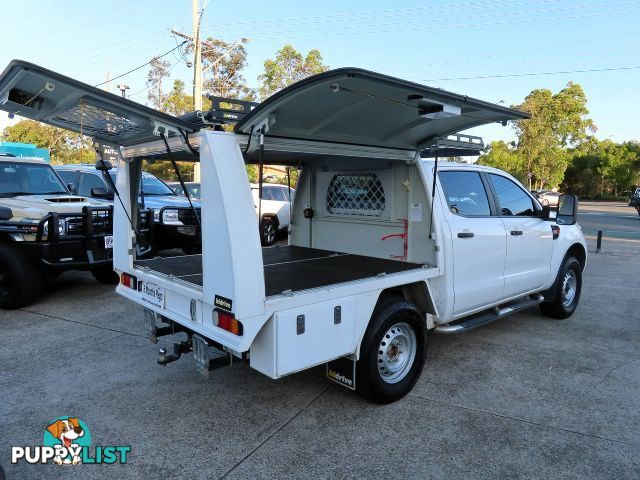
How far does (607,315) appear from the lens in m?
6.48

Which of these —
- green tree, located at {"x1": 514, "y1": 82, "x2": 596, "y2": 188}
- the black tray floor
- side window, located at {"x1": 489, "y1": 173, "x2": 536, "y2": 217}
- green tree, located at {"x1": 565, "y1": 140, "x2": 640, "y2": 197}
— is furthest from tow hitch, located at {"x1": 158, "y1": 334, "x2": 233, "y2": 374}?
green tree, located at {"x1": 565, "y1": 140, "x2": 640, "y2": 197}

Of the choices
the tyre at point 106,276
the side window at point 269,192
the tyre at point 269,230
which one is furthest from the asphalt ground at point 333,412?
the side window at point 269,192

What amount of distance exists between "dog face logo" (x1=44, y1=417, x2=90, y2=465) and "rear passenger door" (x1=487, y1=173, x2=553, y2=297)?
409 cm

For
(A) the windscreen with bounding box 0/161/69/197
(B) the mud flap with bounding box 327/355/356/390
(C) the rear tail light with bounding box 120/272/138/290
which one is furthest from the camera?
(A) the windscreen with bounding box 0/161/69/197

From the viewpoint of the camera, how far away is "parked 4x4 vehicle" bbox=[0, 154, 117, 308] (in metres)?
6.22

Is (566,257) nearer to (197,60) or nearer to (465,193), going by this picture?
(465,193)

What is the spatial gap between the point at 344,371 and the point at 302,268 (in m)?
1.11

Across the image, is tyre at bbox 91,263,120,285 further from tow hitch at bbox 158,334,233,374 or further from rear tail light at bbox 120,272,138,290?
tow hitch at bbox 158,334,233,374

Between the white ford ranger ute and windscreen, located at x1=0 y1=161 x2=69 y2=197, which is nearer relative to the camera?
the white ford ranger ute

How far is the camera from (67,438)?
332 centimetres

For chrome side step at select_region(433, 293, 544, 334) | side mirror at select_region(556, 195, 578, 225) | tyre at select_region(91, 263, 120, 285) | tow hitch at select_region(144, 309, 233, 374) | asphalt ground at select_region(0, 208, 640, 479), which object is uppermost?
side mirror at select_region(556, 195, 578, 225)

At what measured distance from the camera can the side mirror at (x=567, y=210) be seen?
5.76m

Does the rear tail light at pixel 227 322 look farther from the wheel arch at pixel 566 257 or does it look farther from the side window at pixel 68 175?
the side window at pixel 68 175

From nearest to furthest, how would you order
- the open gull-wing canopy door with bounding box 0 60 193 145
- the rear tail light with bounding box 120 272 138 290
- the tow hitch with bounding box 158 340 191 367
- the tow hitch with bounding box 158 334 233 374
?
the open gull-wing canopy door with bounding box 0 60 193 145
the tow hitch with bounding box 158 334 233 374
the tow hitch with bounding box 158 340 191 367
the rear tail light with bounding box 120 272 138 290
